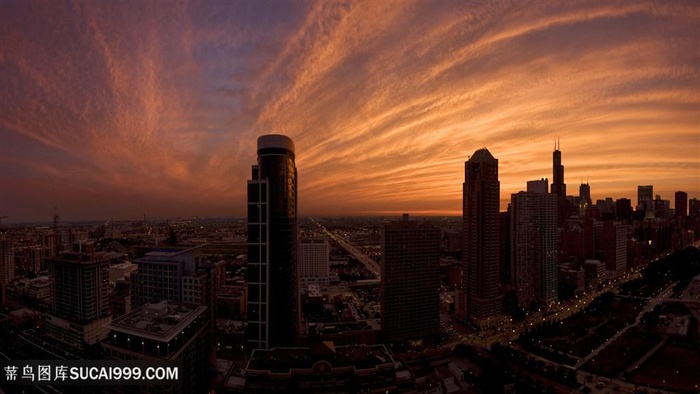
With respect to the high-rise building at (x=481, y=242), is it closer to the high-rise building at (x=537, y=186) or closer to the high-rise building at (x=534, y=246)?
the high-rise building at (x=534, y=246)

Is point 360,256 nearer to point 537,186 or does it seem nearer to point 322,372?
point 537,186

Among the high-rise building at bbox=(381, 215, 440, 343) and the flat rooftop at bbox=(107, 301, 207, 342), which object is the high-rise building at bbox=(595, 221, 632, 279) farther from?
the flat rooftop at bbox=(107, 301, 207, 342)

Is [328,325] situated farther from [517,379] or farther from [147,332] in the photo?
[147,332]

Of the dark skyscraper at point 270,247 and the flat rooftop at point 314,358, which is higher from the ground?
the dark skyscraper at point 270,247

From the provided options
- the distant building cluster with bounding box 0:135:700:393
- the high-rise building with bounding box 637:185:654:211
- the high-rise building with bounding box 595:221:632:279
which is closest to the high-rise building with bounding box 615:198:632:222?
the high-rise building with bounding box 637:185:654:211

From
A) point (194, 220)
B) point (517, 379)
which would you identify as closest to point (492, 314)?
point (517, 379)

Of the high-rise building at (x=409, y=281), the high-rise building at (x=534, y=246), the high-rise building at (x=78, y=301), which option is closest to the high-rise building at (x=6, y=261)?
the high-rise building at (x=78, y=301)

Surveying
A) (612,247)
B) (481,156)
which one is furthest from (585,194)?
(481,156)
